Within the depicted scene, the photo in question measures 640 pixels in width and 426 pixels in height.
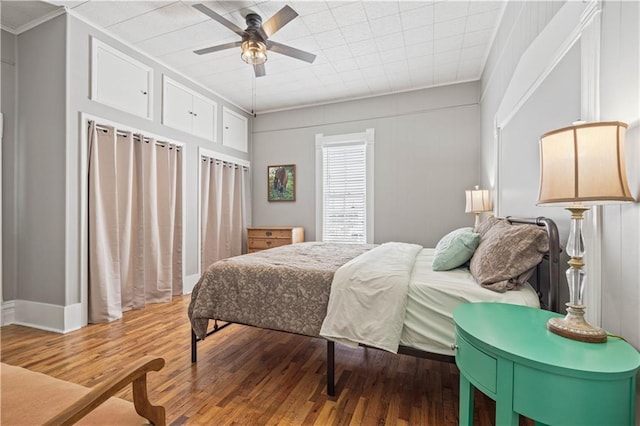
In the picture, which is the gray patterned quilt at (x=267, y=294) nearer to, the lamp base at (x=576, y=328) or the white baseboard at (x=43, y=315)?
the lamp base at (x=576, y=328)

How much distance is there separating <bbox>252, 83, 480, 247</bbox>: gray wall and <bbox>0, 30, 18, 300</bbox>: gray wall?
3.39 meters

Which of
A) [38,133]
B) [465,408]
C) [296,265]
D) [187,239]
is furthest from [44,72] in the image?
[465,408]

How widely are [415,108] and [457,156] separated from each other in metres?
0.95

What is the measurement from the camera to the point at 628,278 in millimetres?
998

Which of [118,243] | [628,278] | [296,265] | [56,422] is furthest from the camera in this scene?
[118,243]

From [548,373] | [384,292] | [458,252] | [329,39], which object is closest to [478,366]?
[548,373]

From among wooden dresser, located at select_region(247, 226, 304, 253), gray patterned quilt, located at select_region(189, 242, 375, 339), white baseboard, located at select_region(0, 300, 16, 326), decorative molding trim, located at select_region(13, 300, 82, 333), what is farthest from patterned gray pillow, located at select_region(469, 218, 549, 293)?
white baseboard, located at select_region(0, 300, 16, 326)

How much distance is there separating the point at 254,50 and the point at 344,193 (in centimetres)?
267

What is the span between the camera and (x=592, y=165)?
2.98ft

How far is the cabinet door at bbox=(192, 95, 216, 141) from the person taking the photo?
4113mm

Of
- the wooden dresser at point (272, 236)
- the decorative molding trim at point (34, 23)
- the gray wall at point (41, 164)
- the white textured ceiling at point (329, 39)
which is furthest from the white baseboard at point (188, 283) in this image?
the decorative molding trim at point (34, 23)

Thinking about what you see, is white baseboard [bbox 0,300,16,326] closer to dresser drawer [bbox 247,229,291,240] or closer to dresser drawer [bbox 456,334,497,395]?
dresser drawer [bbox 247,229,291,240]

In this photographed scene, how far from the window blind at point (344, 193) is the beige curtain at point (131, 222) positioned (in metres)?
2.26

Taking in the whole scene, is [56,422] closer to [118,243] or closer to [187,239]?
[118,243]
